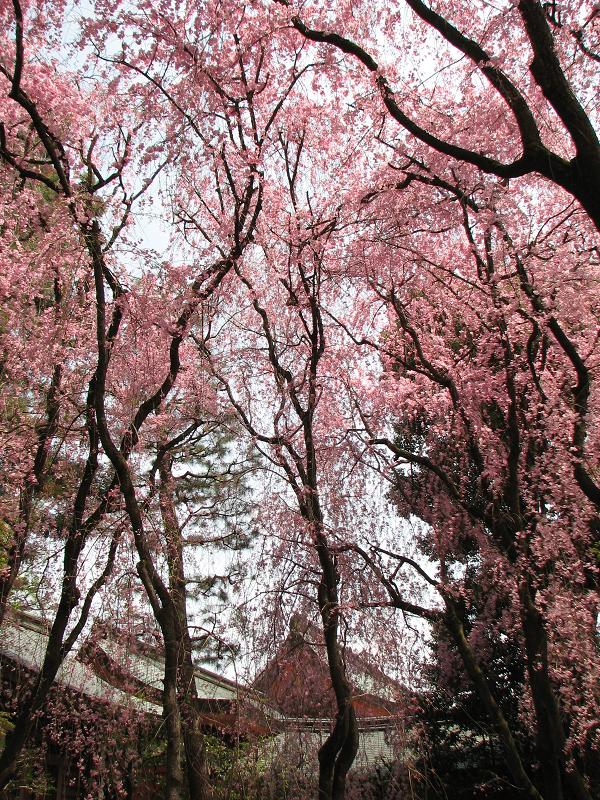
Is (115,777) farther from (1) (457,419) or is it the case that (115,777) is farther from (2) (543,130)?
(2) (543,130)

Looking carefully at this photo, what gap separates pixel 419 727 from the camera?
582cm

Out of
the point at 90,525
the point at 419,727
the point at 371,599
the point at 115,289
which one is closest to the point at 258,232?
the point at 115,289

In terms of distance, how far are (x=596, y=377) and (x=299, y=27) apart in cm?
544

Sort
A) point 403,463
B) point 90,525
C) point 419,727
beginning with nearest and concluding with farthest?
point 90,525 < point 419,727 < point 403,463

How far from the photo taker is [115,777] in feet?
17.7

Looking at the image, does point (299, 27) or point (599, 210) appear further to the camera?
point (299, 27)

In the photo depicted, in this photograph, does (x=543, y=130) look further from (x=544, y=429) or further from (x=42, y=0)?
(x=42, y=0)

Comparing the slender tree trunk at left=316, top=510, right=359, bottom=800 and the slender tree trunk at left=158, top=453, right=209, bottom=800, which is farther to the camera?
the slender tree trunk at left=316, top=510, right=359, bottom=800

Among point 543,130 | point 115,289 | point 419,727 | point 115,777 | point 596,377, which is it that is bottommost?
point 115,777

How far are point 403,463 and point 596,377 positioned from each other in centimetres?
251

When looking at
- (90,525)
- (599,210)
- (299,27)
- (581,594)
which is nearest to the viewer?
(599,210)

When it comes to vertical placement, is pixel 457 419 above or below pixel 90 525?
above

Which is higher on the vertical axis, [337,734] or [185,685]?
[185,685]

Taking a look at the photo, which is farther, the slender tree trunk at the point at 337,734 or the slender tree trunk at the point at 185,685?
the slender tree trunk at the point at 337,734
